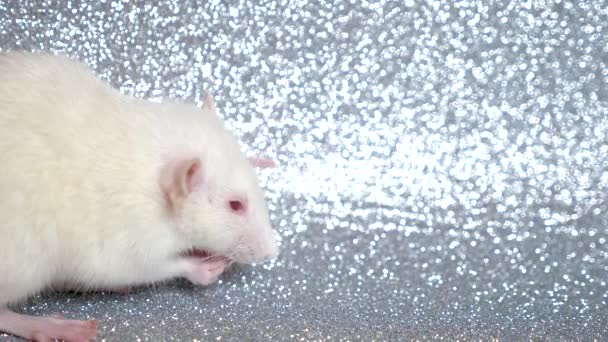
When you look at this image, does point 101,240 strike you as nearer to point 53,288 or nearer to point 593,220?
point 53,288

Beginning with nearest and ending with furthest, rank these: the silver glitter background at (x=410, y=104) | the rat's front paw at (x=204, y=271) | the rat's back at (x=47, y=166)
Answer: the rat's back at (x=47, y=166), the rat's front paw at (x=204, y=271), the silver glitter background at (x=410, y=104)

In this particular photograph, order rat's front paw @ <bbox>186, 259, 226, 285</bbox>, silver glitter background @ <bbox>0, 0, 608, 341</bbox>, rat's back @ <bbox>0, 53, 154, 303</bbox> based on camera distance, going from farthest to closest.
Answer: silver glitter background @ <bbox>0, 0, 608, 341</bbox> < rat's front paw @ <bbox>186, 259, 226, 285</bbox> < rat's back @ <bbox>0, 53, 154, 303</bbox>

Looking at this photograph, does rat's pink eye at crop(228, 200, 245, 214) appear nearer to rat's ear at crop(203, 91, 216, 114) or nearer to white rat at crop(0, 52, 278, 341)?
white rat at crop(0, 52, 278, 341)

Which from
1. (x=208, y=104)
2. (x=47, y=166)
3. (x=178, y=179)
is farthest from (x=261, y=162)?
(x=47, y=166)

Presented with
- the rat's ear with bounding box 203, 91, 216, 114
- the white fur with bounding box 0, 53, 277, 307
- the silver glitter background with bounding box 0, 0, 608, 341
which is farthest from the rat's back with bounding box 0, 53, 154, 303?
the silver glitter background with bounding box 0, 0, 608, 341

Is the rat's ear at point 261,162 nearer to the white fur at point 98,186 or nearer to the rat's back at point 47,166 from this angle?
the white fur at point 98,186

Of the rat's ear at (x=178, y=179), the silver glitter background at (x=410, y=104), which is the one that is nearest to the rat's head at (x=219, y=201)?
the rat's ear at (x=178, y=179)
